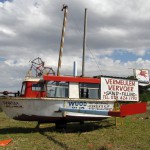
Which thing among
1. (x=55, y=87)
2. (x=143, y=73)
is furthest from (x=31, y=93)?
(x=143, y=73)

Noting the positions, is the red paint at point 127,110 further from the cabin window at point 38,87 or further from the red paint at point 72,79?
the cabin window at point 38,87

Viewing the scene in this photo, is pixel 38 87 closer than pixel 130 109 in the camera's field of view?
No

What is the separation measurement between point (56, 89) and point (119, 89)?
3.85m

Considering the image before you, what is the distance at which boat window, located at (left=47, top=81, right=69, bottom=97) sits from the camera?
1441 cm

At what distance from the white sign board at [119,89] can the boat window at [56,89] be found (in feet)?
7.16

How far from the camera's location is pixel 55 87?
14500 mm

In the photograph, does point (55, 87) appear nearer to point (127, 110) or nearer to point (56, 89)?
point (56, 89)

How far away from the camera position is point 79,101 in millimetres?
14672

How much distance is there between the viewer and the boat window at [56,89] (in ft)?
47.3

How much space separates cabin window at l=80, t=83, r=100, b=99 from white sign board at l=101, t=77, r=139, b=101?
34 cm

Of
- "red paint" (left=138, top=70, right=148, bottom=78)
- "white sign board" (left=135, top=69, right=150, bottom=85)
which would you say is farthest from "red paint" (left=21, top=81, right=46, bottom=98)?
"red paint" (left=138, top=70, right=148, bottom=78)

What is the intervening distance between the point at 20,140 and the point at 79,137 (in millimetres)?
2513

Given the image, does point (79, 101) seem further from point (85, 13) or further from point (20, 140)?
point (85, 13)

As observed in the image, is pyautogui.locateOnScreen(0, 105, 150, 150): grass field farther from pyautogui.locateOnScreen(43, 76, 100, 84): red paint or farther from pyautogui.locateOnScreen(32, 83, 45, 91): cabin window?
pyautogui.locateOnScreen(43, 76, 100, 84): red paint
